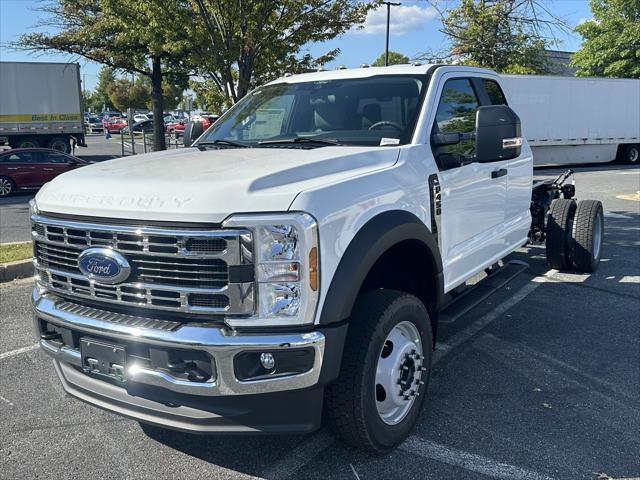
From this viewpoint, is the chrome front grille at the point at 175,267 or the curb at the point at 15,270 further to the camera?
the curb at the point at 15,270

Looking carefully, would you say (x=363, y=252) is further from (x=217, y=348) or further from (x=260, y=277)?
(x=217, y=348)

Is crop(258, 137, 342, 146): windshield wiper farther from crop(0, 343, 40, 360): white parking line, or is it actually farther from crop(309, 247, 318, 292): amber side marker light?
crop(0, 343, 40, 360): white parking line

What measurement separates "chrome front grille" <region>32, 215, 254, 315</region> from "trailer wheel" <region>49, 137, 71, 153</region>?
27.7 meters

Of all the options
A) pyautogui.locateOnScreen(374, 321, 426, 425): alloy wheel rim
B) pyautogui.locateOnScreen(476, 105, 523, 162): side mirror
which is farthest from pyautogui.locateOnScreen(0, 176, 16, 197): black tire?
pyautogui.locateOnScreen(374, 321, 426, 425): alloy wheel rim

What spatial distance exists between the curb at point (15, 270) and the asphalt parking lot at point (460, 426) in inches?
62.6

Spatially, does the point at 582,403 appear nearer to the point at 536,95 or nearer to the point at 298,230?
the point at 298,230

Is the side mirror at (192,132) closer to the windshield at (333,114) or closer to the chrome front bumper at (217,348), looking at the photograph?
the windshield at (333,114)

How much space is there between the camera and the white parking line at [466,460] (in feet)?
9.92

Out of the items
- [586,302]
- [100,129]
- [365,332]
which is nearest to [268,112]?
[365,332]

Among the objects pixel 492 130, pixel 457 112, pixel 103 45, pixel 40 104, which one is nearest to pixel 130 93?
pixel 40 104

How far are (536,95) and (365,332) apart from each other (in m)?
20.0

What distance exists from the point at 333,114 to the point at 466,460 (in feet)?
7.83

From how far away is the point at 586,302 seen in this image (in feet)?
19.6

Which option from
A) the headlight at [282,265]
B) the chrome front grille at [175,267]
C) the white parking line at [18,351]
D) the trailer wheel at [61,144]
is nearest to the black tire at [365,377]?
the headlight at [282,265]
